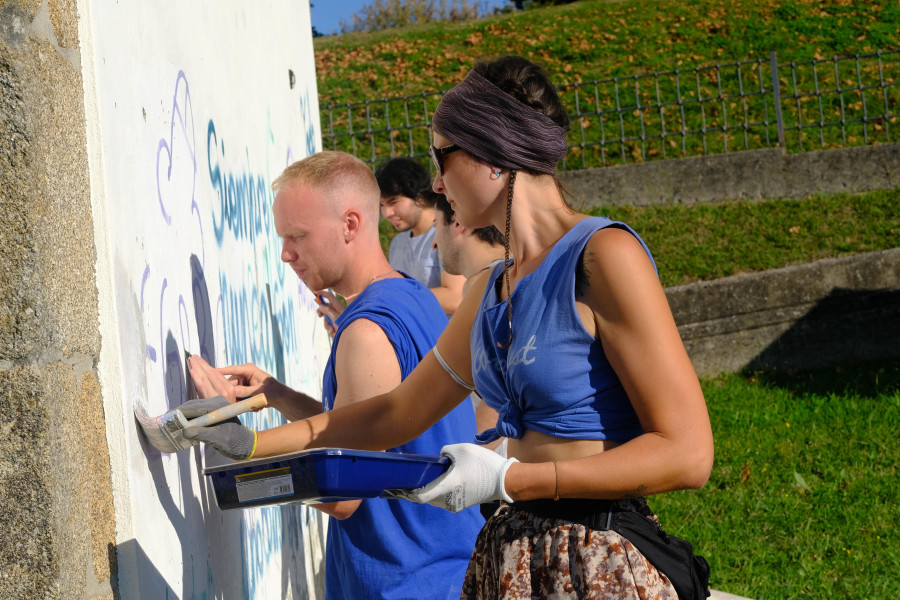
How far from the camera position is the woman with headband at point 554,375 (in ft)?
4.76

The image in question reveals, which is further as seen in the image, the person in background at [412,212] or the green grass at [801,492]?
the person in background at [412,212]

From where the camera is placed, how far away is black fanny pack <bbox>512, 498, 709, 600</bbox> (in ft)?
5.05

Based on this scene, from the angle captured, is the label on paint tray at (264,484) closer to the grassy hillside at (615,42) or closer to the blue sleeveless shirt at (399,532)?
the blue sleeveless shirt at (399,532)

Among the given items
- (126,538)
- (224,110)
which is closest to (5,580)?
(126,538)

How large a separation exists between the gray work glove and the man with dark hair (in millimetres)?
1445

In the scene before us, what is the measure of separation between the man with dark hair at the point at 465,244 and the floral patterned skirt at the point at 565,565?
62.7 inches

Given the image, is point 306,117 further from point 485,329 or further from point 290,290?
point 485,329

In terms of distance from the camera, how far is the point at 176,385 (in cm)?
191

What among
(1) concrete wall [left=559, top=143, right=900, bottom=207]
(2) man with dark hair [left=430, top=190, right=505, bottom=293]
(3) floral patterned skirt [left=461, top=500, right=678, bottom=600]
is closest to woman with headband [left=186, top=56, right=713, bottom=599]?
(3) floral patterned skirt [left=461, top=500, right=678, bottom=600]

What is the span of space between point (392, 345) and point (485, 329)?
548mm

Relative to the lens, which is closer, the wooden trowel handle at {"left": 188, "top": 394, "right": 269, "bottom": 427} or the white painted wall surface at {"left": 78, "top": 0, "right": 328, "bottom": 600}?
the white painted wall surface at {"left": 78, "top": 0, "right": 328, "bottom": 600}

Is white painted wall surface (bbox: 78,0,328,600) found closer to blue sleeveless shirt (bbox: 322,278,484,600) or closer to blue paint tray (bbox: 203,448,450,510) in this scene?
blue paint tray (bbox: 203,448,450,510)

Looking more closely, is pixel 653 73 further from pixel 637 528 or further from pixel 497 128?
pixel 637 528

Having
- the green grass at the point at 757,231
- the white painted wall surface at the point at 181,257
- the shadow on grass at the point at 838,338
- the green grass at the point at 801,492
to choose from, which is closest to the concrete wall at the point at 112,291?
the white painted wall surface at the point at 181,257
